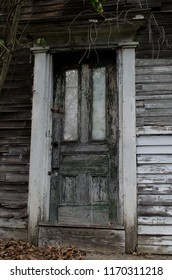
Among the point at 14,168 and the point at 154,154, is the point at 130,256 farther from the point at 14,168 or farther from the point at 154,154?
the point at 14,168

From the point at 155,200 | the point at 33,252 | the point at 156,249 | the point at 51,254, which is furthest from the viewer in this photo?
the point at 155,200

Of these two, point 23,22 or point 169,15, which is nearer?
point 169,15

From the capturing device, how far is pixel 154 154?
16.5ft

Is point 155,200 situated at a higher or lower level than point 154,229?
higher

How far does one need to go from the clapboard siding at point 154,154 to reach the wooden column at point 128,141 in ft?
0.24

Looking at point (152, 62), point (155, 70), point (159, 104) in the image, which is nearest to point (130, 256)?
point (159, 104)

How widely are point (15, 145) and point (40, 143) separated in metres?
0.42

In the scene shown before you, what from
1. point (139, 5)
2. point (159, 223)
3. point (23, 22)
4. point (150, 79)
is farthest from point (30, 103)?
point (159, 223)

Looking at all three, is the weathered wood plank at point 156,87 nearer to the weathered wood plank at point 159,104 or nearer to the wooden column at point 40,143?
the weathered wood plank at point 159,104

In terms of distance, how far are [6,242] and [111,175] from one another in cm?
163

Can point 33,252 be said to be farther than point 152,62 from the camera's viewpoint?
No

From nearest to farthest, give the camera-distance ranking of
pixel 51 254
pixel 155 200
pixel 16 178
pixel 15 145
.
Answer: pixel 51 254, pixel 155 200, pixel 16 178, pixel 15 145

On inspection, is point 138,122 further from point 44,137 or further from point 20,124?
point 20,124

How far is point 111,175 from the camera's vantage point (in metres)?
5.29
